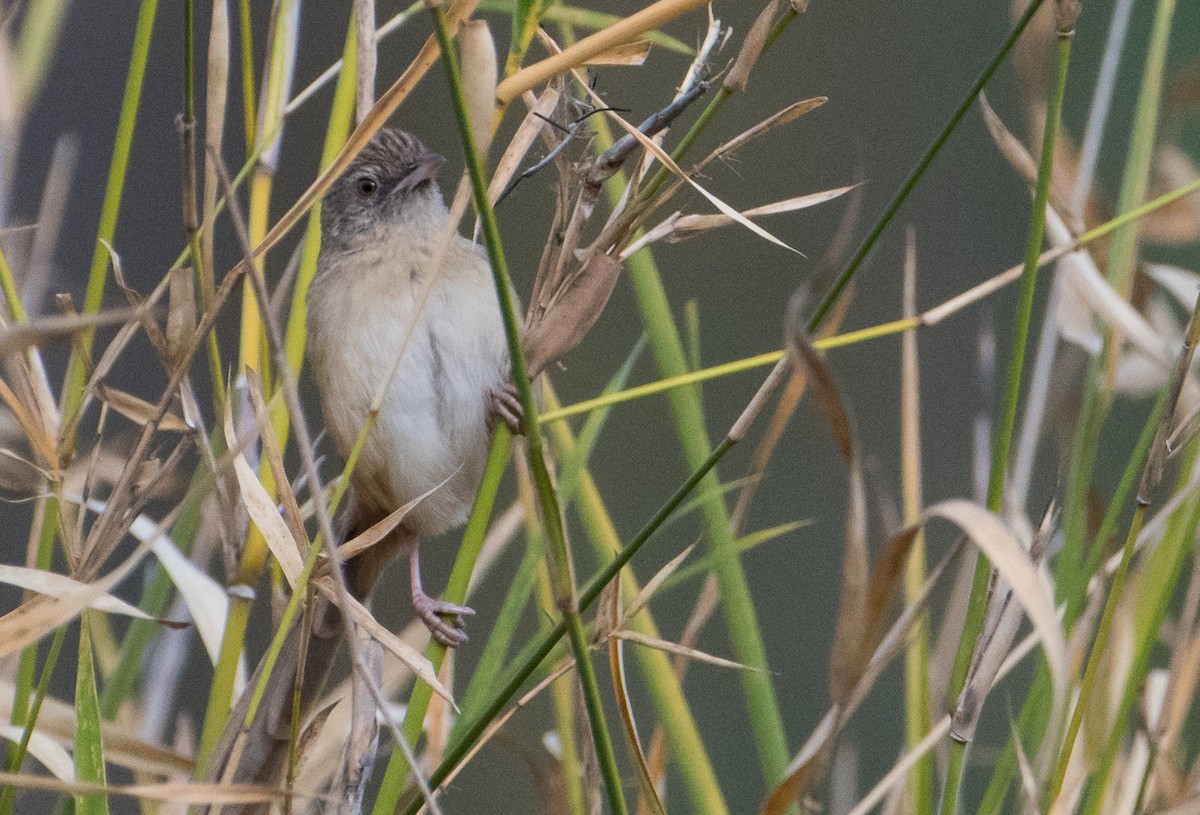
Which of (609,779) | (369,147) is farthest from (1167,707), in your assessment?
(369,147)

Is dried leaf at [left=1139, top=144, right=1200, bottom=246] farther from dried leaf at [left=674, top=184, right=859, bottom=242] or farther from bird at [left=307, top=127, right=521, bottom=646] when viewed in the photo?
bird at [left=307, top=127, right=521, bottom=646]

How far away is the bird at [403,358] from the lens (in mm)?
1453

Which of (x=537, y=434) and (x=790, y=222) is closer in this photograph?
(x=537, y=434)

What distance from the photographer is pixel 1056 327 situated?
49.8 inches

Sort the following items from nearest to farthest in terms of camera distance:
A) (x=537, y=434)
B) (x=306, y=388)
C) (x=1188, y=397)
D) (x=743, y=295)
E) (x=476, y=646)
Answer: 1. (x=537, y=434)
2. (x=1188, y=397)
3. (x=306, y=388)
4. (x=476, y=646)
5. (x=743, y=295)

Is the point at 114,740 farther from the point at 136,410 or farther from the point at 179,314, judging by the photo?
the point at 179,314

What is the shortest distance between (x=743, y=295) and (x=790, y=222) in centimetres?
24

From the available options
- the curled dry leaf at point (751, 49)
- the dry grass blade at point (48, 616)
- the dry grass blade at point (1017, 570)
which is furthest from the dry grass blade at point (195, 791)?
the curled dry leaf at point (751, 49)

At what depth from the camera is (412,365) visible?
1.52 meters

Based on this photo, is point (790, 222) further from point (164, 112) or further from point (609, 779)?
point (609, 779)

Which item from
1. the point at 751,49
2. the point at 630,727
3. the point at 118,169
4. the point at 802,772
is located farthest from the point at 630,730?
the point at 118,169

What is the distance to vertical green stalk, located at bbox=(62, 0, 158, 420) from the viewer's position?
93cm

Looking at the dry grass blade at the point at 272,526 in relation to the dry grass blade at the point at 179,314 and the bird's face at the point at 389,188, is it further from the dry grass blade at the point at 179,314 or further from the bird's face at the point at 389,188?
the bird's face at the point at 389,188

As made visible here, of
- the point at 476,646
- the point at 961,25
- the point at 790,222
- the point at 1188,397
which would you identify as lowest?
the point at 476,646
